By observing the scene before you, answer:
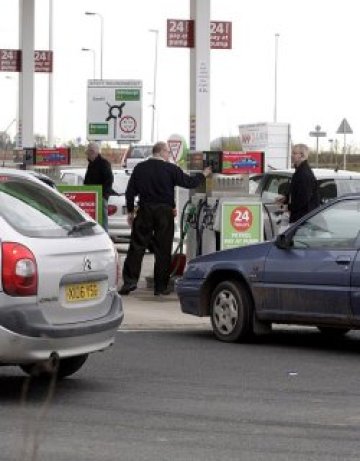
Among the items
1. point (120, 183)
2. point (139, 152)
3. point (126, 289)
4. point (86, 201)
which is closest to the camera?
point (126, 289)

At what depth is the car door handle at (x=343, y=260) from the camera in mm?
9773

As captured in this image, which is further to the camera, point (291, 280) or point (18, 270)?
point (291, 280)

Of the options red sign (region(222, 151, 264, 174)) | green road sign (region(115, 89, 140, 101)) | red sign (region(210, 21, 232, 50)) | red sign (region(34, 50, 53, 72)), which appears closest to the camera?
red sign (region(222, 151, 264, 174))

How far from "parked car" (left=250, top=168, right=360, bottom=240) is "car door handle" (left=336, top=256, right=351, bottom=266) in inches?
230

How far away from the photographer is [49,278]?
7.44m

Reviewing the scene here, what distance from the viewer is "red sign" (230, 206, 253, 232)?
Answer: 14.2 meters

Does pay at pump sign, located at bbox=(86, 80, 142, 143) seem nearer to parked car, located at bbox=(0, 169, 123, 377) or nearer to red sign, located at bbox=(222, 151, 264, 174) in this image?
red sign, located at bbox=(222, 151, 264, 174)

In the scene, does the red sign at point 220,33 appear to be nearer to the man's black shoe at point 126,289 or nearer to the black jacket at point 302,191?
the black jacket at point 302,191

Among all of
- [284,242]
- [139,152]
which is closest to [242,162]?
[284,242]

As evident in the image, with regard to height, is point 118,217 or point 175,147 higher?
point 175,147

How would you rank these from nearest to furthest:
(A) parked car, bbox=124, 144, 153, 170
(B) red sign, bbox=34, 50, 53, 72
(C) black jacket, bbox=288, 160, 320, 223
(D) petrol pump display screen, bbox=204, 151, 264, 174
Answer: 1. (C) black jacket, bbox=288, 160, 320, 223
2. (D) petrol pump display screen, bbox=204, 151, 264, 174
3. (B) red sign, bbox=34, 50, 53, 72
4. (A) parked car, bbox=124, 144, 153, 170

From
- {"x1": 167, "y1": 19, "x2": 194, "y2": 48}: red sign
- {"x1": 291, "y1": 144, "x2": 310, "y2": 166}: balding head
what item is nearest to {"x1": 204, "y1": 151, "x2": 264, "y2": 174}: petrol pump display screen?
{"x1": 291, "y1": 144, "x2": 310, "y2": 166}: balding head

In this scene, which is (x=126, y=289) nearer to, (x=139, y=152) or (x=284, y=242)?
(x=284, y=242)

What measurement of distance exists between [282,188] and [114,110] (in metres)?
4.62
